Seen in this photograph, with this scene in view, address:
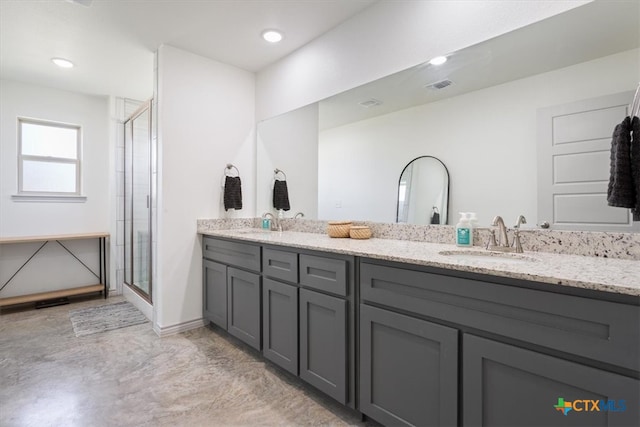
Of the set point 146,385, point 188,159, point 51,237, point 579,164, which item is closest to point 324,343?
point 146,385

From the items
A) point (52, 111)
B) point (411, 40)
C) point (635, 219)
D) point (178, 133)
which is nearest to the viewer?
point (635, 219)

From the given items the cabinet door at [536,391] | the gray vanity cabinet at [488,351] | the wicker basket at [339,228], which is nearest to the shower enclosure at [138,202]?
the wicker basket at [339,228]

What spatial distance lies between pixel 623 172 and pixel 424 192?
3.10ft

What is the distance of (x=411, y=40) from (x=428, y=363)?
180 centimetres

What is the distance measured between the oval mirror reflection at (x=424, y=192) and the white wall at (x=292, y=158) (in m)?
0.85

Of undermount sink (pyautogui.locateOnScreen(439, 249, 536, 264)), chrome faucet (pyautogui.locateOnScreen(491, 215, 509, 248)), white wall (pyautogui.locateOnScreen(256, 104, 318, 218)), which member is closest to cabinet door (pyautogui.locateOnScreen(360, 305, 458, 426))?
undermount sink (pyautogui.locateOnScreen(439, 249, 536, 264))

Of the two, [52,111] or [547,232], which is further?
[52,111]

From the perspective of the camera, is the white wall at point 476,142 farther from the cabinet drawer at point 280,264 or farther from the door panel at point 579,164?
the cabinet drawer at point 280,264

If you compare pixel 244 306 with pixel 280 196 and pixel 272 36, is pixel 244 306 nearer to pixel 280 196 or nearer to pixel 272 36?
pixel 280 196

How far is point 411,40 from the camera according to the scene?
1.95 meters

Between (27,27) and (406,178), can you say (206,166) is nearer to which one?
(27,27)

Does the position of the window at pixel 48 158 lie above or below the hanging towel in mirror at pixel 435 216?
above

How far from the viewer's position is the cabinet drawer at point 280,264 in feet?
6.23

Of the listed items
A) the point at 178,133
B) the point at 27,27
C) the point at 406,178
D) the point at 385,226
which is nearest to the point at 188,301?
the point at 178,133
